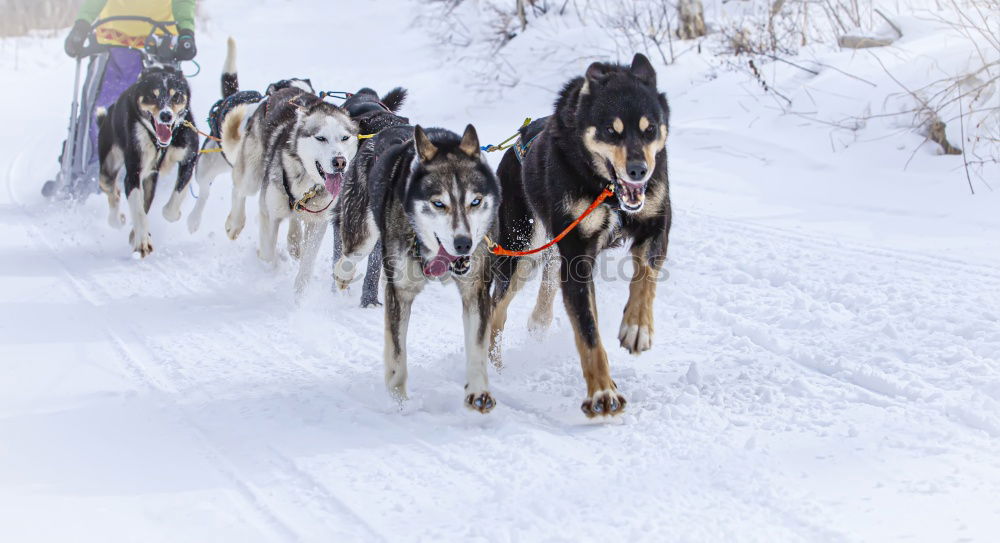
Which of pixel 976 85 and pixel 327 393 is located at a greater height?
pixel 976 85

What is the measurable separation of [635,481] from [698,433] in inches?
16.5

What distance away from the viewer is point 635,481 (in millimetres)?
2711

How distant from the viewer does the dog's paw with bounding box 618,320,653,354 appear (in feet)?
10.9

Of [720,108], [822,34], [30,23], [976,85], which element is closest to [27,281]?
[720,108]

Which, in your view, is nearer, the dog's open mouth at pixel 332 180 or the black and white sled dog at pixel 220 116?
the dog's open mouth at pixel 332 180

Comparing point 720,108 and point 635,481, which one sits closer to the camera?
point 635,481

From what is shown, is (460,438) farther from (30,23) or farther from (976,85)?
(30,23)

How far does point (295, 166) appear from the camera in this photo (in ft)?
16.8

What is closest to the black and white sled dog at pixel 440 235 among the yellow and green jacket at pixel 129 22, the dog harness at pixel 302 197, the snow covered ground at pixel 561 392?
the snow covered ground at pixel 561 392

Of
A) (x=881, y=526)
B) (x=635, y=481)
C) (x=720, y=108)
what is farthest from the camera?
(x=720, y=108)

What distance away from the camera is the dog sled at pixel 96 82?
662cm

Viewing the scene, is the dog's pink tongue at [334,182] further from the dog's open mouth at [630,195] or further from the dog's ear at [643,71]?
the dog's open mouth at [630,195]

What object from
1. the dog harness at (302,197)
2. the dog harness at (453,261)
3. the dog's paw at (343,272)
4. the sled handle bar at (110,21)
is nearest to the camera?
the dog harness at (453,261)

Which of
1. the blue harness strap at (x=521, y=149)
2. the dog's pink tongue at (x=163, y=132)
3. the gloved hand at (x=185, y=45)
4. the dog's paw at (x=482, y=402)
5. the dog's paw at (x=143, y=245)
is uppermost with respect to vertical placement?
the gloved hand at (x=185, y=45)
